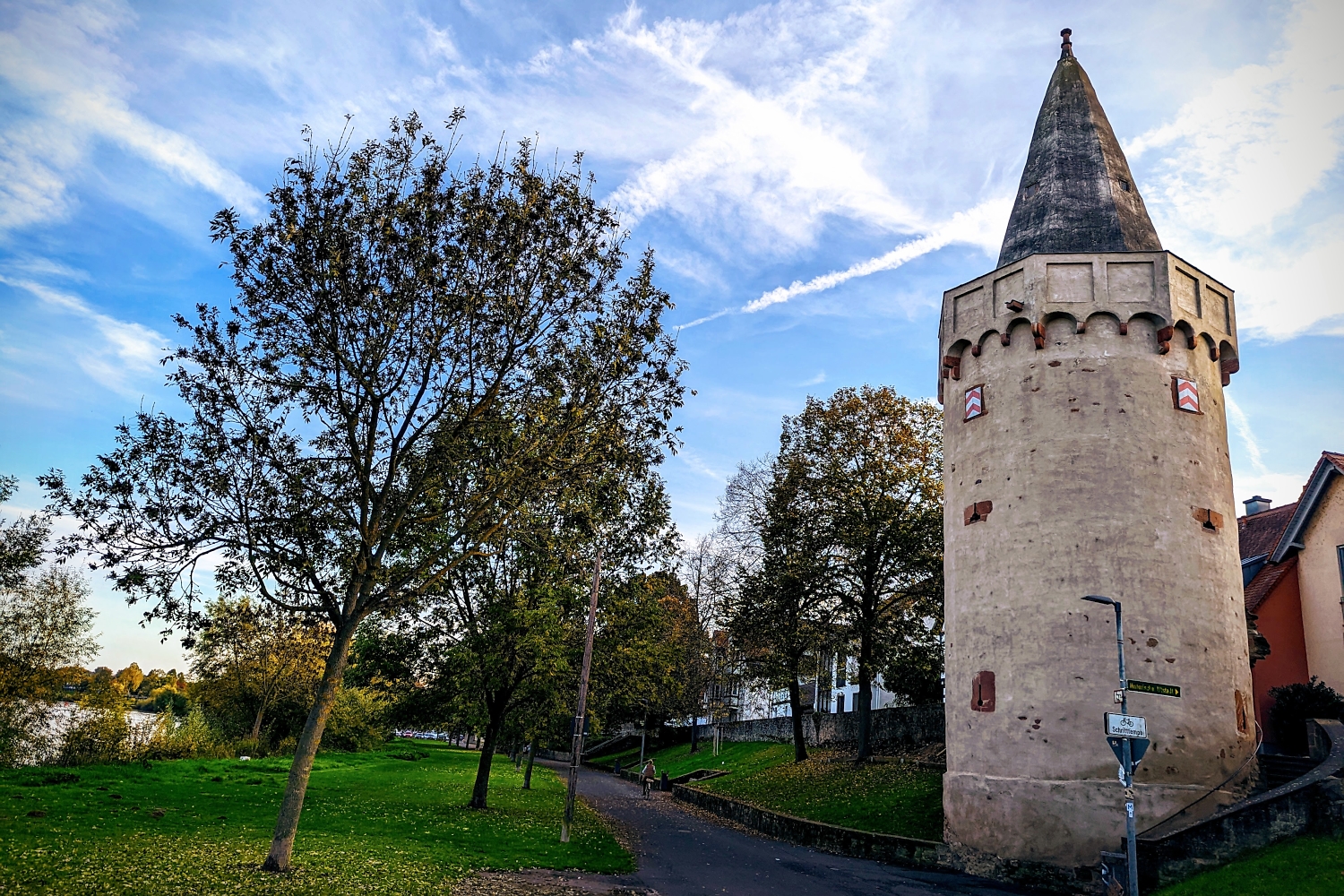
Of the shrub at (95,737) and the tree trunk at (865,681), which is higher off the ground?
the tree trunk at (865,681)

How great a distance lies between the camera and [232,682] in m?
51.4

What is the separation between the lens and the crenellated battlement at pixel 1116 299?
2116 cm

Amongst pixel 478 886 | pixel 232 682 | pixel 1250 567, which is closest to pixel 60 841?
pixel 478 886

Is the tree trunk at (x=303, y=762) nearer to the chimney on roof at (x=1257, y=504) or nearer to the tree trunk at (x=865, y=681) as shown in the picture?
the tree trunk at (x=865, y=681)

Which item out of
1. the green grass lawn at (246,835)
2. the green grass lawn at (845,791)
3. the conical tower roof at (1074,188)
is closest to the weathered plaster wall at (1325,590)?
the conical tower roof at (1074,188)

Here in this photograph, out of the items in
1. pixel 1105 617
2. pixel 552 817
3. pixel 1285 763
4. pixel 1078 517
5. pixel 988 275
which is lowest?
pixel 552 817

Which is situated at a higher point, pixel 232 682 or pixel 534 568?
pixel 534 568

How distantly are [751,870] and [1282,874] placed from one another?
1019cm

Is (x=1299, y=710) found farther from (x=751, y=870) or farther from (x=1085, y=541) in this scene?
(x=751, y=870)

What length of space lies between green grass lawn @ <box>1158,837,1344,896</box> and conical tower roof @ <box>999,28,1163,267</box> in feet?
49.1

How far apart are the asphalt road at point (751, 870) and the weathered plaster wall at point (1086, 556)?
7.26 ft

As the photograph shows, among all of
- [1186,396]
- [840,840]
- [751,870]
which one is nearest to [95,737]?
[751,870]

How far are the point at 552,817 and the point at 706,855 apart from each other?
736 centimetres

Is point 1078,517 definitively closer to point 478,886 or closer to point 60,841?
point 478,886
